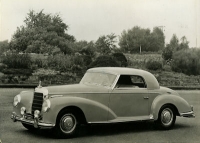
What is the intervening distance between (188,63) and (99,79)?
1677 cm

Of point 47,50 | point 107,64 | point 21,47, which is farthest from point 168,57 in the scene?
point 21,47

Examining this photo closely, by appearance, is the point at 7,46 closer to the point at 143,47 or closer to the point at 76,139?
the point at 143,47

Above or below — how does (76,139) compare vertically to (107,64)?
below


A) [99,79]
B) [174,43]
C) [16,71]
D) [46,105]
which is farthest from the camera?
[174,43]

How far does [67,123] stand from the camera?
611cm

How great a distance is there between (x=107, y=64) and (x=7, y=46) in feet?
21.8

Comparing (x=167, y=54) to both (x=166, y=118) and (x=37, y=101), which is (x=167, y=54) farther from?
(x=37, y=101)

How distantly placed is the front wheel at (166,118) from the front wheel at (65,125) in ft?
6.55

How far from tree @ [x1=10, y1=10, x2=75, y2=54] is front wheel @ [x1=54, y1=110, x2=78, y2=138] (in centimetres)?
1592

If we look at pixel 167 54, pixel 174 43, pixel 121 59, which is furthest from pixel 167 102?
pixel 174 43

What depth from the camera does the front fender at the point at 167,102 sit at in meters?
7.12

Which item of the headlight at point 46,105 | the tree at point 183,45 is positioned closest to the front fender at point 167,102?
the headlight at point 46,105

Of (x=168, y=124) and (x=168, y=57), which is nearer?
(x=168, y=124)

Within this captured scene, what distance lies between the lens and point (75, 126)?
623 centimetres
